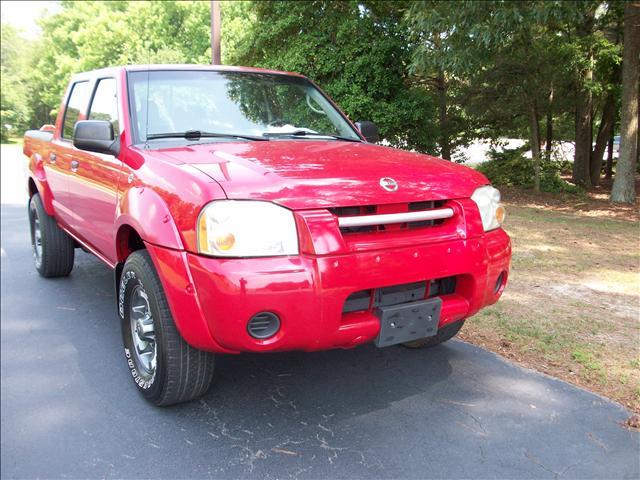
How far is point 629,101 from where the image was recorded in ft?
38.1

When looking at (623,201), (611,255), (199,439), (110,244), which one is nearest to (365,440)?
(199,439)

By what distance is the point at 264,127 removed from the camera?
3.89m

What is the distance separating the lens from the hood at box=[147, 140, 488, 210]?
8.60 ft

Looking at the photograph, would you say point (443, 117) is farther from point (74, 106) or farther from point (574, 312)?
point (74, 106)

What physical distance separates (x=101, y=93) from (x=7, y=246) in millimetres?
3856

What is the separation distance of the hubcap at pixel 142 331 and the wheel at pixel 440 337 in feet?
5.50

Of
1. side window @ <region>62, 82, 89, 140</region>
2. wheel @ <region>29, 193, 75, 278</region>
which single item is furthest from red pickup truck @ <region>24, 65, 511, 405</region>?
wheel @ <region>29, 193, 75, 278</region>

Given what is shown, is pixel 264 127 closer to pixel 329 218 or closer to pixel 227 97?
pixel 227 97

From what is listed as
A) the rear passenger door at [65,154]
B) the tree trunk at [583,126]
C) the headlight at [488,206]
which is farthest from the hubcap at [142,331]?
the tree trunk at [583,126]

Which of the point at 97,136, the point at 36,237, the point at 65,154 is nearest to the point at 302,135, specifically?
the point at 97,136

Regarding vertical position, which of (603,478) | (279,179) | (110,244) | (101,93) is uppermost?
(101,93)

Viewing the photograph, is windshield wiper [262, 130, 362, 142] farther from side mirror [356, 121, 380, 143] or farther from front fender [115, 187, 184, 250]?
front fender [115, 187, 184, 250]

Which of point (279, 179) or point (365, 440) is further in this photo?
point (365, 440)

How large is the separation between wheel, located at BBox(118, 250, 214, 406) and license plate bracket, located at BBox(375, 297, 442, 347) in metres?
0.93
